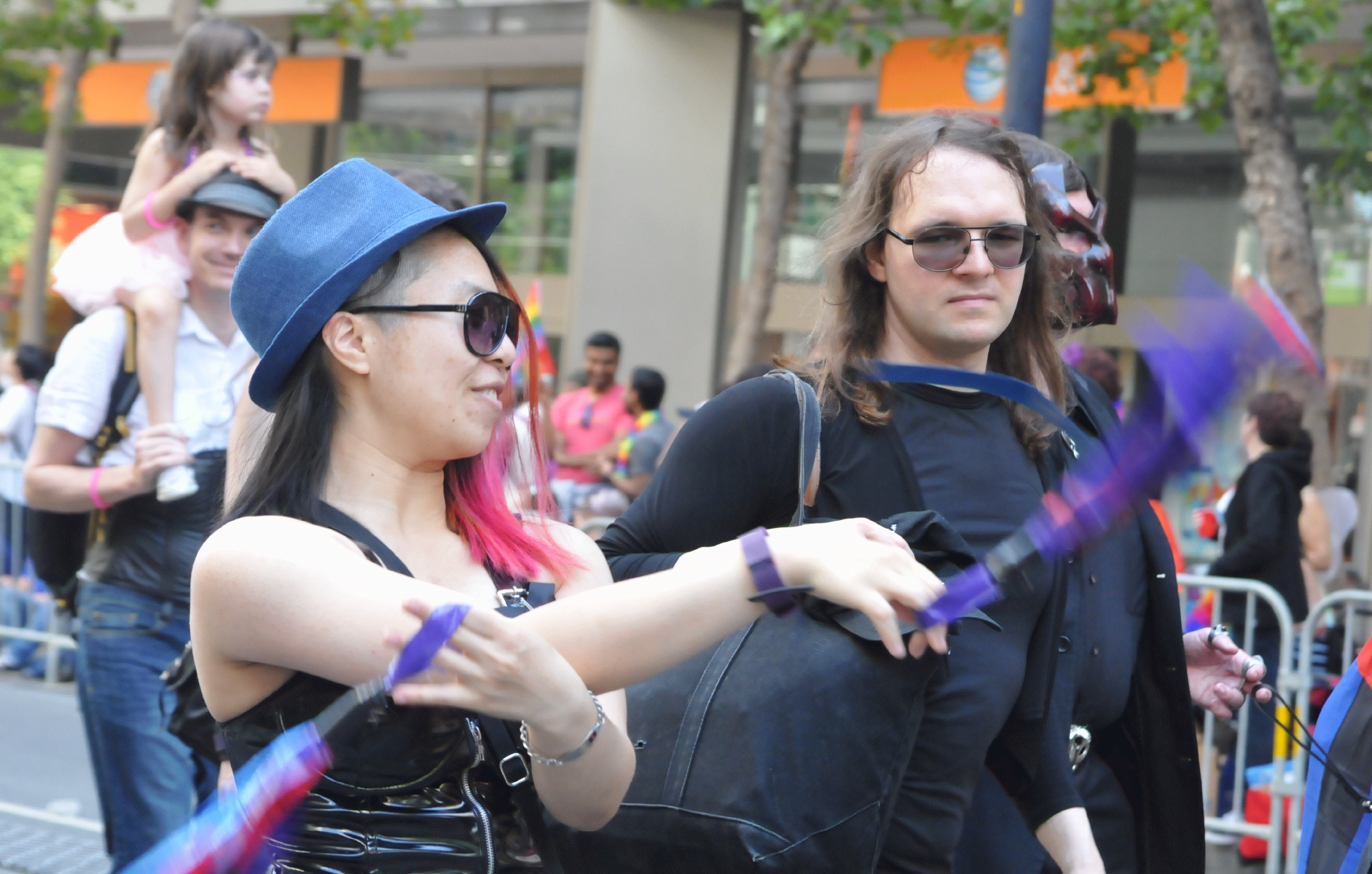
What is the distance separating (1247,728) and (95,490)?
4674 mm

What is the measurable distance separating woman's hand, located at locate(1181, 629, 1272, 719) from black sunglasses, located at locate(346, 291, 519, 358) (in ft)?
4.77

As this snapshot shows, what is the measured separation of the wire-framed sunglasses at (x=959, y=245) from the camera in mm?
2430

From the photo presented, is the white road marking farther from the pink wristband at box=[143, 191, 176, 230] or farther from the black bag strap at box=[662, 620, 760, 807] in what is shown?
the black bag strap at box=[662, 620, 760, 807]

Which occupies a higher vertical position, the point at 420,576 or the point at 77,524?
the point at 420,576

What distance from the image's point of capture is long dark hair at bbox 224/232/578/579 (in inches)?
79.4

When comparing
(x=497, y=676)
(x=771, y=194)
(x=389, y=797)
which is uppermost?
(x=771, y=194)

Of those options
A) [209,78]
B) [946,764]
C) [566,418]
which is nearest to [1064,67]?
[566,418]

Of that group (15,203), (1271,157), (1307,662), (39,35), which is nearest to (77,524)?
(1307,662)

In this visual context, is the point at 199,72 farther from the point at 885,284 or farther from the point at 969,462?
the point at 969,462

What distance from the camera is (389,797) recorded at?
189 cm

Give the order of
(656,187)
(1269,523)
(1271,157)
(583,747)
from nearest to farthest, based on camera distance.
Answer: (583,747), (1269,523), (1271,157), (656,187)

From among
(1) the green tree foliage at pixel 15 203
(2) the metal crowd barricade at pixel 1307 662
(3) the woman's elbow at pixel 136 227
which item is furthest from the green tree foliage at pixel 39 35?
(2) the metal crowd barricade at pixel 1307 662

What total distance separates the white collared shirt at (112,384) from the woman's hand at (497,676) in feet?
7.45

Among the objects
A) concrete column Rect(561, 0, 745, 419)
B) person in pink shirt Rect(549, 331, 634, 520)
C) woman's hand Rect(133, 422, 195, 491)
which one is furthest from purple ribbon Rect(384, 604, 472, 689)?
concrete column Rect(561, 0, 745, 419)
